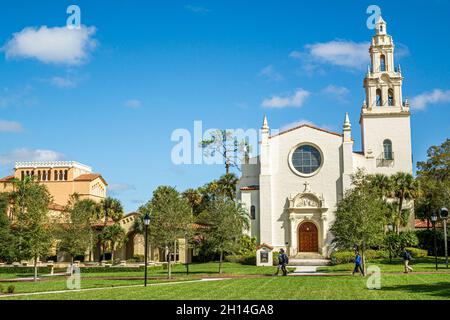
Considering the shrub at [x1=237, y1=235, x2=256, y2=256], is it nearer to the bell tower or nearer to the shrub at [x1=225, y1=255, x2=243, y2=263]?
the shrub at [x1=225, y1=255, x2=243, y2=263]

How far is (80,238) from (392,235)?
28909 millimetres

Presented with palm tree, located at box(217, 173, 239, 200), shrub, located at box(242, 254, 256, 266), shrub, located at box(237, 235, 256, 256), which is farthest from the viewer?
palm tree, located at box(217, 173, 239, 200)

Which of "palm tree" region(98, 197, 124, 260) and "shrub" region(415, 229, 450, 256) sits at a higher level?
"palm tree" region(98, 197, 124, 260)

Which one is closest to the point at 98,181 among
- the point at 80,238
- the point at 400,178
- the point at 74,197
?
the point at 74,197

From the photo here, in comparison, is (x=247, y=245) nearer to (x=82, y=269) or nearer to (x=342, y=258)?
(x=342, y=258)

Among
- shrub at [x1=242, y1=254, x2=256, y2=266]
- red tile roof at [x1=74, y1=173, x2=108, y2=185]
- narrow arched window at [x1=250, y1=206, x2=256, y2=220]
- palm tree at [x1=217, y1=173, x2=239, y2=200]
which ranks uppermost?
red tile roof at [x1=74, y1=173, x2=108, y2=185]

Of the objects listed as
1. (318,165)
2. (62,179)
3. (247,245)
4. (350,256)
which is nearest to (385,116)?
(318,165)

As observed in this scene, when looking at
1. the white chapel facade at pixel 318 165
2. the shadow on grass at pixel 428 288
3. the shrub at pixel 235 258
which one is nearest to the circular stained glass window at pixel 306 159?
the white chapel facade at pixel 318 165

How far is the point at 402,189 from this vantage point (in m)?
51.2

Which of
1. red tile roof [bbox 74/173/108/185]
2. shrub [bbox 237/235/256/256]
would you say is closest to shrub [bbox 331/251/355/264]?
shrub [bbox 237/235/256/256]

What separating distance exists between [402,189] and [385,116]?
31.4 feet

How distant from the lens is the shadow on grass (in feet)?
66.8

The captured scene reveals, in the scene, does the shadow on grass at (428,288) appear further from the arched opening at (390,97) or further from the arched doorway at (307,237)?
the arched opening at (390,97)
